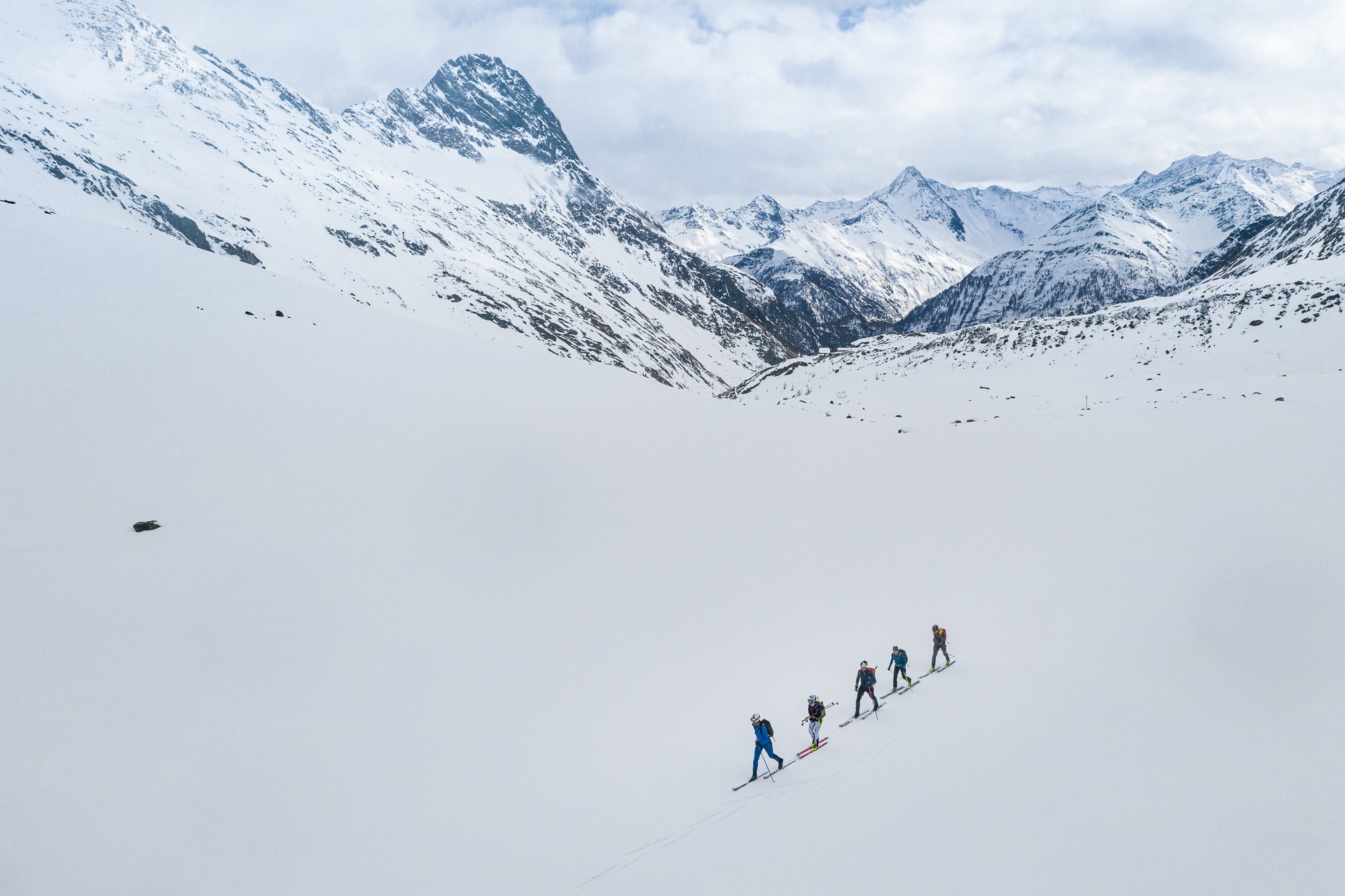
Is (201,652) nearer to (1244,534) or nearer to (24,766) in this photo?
(24,766)

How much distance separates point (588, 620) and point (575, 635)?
0.64 meters

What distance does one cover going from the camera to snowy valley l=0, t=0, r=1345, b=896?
861 cm

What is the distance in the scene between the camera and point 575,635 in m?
14.1

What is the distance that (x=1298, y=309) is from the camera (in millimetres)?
39281

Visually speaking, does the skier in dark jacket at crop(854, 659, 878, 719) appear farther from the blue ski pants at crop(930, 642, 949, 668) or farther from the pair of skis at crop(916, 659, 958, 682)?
the blue ski pants at crop(930, 642, 949, 668)

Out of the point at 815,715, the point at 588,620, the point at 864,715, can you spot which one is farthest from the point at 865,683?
the point at 588,620

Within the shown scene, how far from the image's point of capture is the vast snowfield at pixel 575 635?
8.57 meters

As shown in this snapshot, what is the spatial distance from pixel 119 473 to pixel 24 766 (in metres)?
7.08

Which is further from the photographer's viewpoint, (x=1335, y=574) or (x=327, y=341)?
(x=327, y=341)

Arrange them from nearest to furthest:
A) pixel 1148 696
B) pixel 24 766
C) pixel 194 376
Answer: pixel 24 766, pixel 1148 696, pixel 194 376

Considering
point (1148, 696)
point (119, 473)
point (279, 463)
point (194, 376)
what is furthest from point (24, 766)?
point (1148, 696)

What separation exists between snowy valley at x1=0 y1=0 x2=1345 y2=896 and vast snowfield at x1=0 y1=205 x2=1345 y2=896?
0.08 m

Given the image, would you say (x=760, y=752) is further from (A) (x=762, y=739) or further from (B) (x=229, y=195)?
(B) (x=229, y=195)

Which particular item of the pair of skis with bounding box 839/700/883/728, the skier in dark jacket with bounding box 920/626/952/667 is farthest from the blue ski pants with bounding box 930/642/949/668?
the pair of skis with bounding box 839/700/883/728
